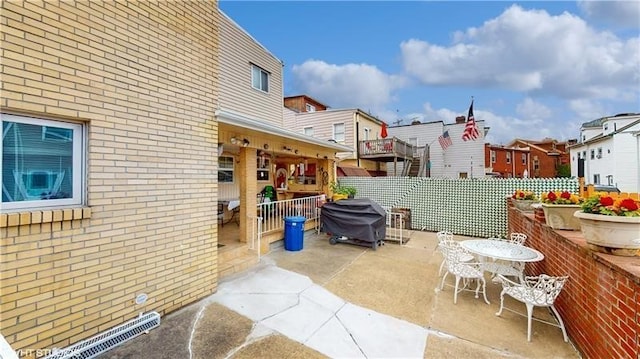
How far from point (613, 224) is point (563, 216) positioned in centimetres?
175

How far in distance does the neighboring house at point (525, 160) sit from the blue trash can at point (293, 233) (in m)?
27.5

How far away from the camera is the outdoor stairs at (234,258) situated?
5.18 meters

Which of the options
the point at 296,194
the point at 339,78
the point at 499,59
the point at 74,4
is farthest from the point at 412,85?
the point at 74,4

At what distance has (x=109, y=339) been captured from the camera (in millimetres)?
2994

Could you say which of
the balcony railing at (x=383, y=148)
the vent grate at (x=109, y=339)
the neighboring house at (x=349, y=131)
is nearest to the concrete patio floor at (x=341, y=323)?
the vent grate at (x=109, y=339)

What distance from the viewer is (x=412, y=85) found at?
19.3 meters

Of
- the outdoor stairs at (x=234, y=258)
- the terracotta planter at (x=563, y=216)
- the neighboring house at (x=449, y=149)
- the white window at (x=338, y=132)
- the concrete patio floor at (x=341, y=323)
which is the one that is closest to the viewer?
the concrete patio floor at (x=341, y=323)

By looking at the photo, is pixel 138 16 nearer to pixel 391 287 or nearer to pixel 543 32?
pixel 391 287

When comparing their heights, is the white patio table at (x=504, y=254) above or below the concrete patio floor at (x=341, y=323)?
above

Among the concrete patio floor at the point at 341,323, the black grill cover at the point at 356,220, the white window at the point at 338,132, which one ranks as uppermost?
the white window at the point at 338,132

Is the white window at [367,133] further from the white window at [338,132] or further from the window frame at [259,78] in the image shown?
the window frame at [259,78]

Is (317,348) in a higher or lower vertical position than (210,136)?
lower

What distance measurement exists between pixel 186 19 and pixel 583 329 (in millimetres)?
6930

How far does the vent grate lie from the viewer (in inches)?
107
